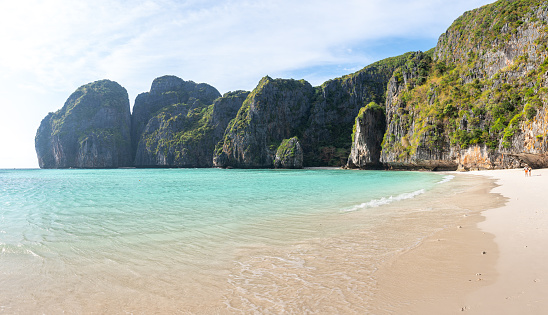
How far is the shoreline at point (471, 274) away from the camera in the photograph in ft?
12.9

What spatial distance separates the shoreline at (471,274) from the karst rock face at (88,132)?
197m

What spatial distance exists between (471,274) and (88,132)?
707 feet

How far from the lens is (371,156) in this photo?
8469cm

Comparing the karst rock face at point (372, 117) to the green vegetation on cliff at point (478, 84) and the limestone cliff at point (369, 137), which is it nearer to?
the green vegetation on cliff at point (478, 84)

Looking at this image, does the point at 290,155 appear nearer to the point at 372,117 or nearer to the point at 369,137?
the point at 369,137

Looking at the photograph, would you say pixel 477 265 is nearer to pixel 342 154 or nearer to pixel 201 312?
pixel 201 312

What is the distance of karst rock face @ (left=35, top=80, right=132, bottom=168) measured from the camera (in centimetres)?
17138

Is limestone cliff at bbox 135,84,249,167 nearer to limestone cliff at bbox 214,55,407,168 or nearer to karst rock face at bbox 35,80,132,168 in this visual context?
karst rock face at bbox 35,80,132,168

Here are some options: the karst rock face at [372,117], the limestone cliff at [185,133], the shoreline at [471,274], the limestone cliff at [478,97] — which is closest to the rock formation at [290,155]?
the karst rock face at [372,117]

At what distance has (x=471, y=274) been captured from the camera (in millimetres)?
5078

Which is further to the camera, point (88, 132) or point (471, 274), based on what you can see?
point (88, 132)

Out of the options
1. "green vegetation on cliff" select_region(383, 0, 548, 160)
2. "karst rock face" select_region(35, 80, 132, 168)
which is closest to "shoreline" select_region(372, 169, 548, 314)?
"green vegetation on cliff" select_region(383, 0, 548, 160)

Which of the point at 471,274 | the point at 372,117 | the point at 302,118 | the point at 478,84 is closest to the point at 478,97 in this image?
the point at 478,84

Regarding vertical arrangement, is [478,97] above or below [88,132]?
below
